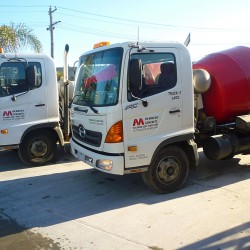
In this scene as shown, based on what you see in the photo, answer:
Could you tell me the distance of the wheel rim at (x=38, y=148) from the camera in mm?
7934

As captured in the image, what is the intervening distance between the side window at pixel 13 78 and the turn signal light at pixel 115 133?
294 cm

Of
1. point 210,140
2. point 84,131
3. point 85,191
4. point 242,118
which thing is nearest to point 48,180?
point 85,191

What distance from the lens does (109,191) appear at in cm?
621

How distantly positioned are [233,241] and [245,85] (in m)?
3.50

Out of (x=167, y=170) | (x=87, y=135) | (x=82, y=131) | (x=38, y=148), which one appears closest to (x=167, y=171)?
(x=167, y=170)

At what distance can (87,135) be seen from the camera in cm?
593

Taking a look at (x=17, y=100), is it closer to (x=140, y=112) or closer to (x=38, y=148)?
(x=38, y=148)

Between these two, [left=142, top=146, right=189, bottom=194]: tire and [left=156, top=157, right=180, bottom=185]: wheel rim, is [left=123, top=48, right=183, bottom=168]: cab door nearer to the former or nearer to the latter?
[left=142, top=146, right=189, bottom=194]: tire

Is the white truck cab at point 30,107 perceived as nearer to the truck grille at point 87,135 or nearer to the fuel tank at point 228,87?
the truck grille at point 87,135

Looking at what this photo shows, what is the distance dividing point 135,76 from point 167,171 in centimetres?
169

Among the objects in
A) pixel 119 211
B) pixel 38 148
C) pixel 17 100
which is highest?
A: pixel 17 100

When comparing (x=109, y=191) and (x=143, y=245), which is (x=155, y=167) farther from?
(x=143, y=245)

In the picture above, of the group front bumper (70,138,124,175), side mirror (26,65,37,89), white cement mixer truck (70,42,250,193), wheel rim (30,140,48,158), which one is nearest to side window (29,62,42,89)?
side mirror (26,65,37,89)

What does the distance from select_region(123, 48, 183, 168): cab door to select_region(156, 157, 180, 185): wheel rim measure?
0.36m
